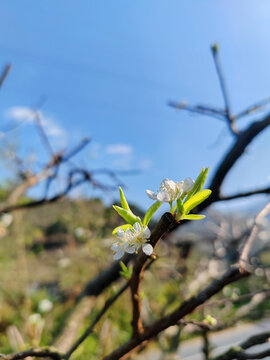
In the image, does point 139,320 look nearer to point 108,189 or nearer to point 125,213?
point 125,213

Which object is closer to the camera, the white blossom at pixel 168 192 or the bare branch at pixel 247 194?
the white blossom at pixel 168 192

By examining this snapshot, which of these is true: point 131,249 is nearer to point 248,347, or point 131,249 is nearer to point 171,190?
point 171,190

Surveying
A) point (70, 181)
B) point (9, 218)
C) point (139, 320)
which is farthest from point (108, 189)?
point (9, 218)

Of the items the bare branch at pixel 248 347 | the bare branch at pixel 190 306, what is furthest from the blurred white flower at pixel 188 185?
the bare branch at pixel 248 347

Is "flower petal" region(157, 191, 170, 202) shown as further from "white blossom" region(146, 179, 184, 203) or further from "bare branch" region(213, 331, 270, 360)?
"bare branch" region(213, 331, 270, 360)

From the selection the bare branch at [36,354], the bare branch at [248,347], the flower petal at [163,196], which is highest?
the flower petal at [163,196]

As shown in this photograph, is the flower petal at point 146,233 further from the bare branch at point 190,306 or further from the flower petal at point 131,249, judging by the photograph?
the bare branch at point 190,306
